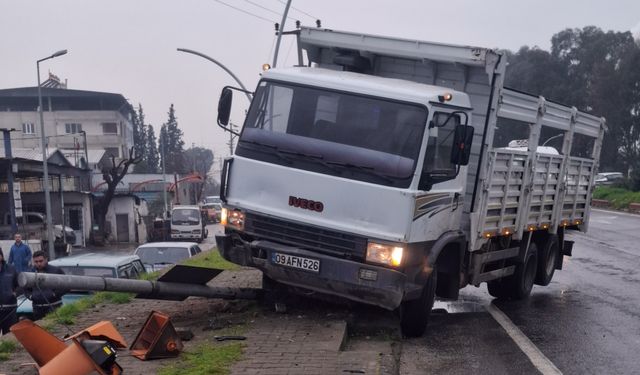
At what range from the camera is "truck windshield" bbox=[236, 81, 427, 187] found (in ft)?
26.9

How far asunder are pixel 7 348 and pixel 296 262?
292 cm

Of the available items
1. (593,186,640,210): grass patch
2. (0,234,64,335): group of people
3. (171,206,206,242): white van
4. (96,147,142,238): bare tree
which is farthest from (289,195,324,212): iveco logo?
(593,186,640,210): grass patch

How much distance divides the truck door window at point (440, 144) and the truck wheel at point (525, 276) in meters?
4.15

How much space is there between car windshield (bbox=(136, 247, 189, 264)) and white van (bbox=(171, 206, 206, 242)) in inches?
833

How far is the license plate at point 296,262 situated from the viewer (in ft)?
27.0

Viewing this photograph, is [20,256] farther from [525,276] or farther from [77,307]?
[525,276]

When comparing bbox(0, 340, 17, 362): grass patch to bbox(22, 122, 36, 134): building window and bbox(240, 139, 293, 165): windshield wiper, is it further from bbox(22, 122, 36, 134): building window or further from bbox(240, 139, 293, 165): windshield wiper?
bbox(22, 122, 36, 134): building window

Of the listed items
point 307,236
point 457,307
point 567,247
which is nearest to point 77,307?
point 307,236

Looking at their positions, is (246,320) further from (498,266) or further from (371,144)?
(498,266)

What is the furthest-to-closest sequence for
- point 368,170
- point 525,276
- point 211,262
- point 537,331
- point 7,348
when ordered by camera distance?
point 211,262, point 525,276, point 537,331, point 368,170, point 7,348

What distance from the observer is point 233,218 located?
8.74 metres

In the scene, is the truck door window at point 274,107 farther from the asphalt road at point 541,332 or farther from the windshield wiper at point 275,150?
the asphalt road at point 541,332

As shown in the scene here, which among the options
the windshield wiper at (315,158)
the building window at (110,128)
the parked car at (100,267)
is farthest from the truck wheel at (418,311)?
the building window at (110,128)

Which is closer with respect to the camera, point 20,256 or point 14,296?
point 14,296
